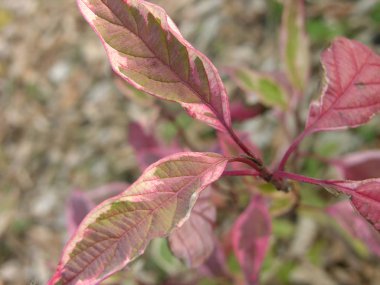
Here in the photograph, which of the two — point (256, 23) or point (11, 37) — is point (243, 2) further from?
point (11, 37)

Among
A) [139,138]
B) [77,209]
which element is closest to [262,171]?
[77,209]

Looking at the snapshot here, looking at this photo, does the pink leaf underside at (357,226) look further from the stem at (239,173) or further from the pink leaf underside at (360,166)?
the stem at (239,173)

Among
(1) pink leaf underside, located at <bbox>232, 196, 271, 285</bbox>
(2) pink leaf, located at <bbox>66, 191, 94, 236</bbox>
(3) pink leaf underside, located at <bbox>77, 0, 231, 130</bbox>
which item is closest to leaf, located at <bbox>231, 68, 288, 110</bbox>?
(1) pink leaf underside, located at <bbox>232, 196, 271, 285</bbox>

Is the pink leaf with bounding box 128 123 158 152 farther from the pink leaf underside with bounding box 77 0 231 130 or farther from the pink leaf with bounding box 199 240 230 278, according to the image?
the pink leaf underside with bounding box 77 0 231 130

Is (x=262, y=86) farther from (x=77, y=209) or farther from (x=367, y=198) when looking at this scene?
(x=367, y=198)

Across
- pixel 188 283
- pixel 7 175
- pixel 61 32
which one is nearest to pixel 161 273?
pixel 188 283
